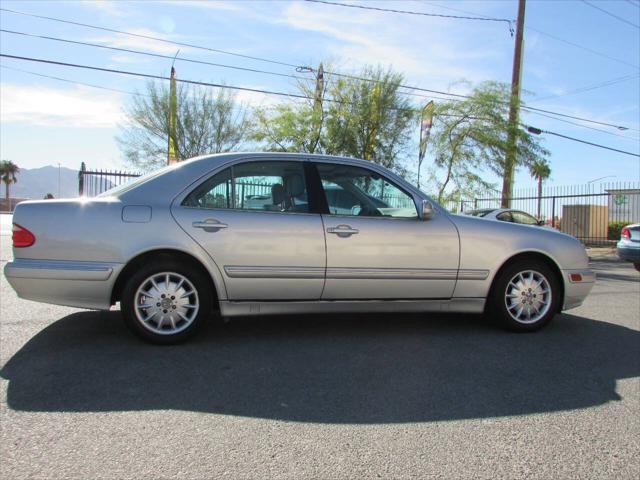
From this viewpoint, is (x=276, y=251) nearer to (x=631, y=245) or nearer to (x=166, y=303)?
(x=166, y=303)

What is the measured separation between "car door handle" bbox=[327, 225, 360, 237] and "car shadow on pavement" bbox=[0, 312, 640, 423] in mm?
937

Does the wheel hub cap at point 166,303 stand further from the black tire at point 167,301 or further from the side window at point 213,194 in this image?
the side window at point 213,194

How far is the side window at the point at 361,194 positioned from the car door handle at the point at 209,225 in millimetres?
974

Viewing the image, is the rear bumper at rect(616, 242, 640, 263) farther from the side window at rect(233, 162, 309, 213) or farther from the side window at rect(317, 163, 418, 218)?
the side window at rect(233, 162, 309, 213)

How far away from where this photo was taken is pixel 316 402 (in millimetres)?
3115

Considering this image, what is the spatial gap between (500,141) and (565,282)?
15.5 metres

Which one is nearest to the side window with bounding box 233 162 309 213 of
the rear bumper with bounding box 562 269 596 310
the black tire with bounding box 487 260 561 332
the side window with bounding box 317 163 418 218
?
the side window with bounding box 317 163 418 218

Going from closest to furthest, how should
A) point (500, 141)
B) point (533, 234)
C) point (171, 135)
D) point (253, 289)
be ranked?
point (253, 289)
point (533, 234)
point (500, 141)
point (171, 135)

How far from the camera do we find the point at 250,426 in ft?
9.12

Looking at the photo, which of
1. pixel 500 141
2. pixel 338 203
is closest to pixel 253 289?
pixel 338 203

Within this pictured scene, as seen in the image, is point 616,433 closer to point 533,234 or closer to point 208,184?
point 533,234

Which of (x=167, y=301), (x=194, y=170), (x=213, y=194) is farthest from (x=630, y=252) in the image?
(x=167, y=301)

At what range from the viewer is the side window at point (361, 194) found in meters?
4.59

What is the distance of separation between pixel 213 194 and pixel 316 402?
203 cm
